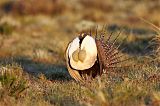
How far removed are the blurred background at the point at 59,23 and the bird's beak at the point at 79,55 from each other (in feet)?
10.3

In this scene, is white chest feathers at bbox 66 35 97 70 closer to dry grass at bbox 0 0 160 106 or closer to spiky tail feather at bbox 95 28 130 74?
spiky tail feather at bbox 95 28 130 74

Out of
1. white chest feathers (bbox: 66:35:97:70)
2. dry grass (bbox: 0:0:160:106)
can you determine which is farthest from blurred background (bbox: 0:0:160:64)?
white chest feathers (bbox: 66:35:97:70)

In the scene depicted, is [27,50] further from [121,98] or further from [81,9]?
[81,9]

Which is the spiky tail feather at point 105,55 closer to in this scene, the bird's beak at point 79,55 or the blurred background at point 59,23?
the bird's beak at point 79,55

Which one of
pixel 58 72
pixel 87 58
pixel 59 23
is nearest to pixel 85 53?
pixel 87 58

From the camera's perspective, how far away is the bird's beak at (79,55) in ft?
22.7

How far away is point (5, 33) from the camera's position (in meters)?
14.8

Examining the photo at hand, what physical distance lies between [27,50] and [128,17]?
413 inches

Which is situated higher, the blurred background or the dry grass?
the blurred background

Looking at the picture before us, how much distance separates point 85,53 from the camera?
6.94 metres

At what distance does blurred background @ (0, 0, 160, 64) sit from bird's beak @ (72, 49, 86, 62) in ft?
10.3

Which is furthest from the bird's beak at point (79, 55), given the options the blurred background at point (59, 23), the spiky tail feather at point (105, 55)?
the blurred background at point (59, 23)

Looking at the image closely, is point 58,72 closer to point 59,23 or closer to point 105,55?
point 105,55

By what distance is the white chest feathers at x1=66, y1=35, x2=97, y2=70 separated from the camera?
22.9ft
